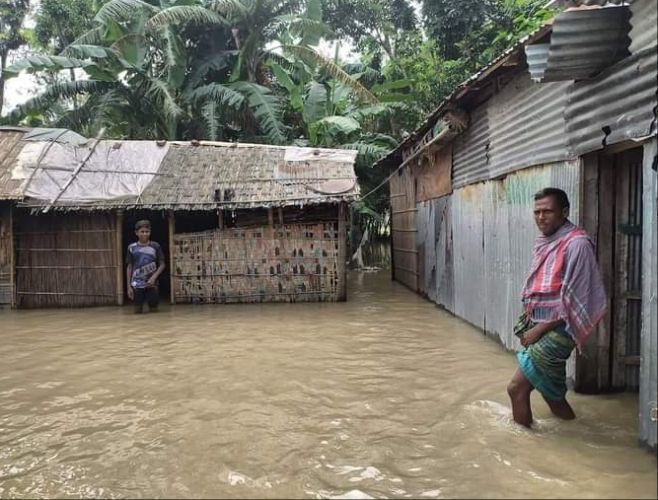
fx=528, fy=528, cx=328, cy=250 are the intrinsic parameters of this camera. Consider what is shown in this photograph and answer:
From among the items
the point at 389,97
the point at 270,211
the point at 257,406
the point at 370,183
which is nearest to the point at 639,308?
the point at 257,406

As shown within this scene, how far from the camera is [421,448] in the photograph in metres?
3.41

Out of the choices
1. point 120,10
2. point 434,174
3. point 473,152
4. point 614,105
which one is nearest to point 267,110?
point 120,10

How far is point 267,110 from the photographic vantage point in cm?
1318

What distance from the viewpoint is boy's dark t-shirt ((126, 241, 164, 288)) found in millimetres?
9070

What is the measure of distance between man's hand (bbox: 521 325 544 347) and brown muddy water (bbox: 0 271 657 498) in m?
0.63

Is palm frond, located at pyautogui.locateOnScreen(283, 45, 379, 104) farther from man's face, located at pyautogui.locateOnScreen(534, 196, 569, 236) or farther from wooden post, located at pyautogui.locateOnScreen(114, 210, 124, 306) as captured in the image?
man's face, located at pyautogui.locateOnScreen(534, 196, 569, 236)

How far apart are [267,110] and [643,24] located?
35.2ft

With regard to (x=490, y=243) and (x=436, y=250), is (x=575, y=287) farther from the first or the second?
(x=436, y=250)

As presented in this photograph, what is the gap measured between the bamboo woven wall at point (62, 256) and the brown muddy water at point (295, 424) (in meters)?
3.37

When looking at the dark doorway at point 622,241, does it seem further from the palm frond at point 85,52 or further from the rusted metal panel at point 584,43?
the palm frond at point 85,52

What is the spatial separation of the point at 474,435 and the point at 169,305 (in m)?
7.72

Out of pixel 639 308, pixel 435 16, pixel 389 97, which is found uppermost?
pixel 435 16

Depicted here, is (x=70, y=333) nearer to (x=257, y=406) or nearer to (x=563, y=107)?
(x=257, y=406)

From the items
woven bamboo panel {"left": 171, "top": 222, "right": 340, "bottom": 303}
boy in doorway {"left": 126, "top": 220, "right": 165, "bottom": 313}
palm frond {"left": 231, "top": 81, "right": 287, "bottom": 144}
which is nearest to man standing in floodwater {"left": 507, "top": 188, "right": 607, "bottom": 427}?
woven bamboo panel {"left": 171, "top": 222, "right": 340, "bottom": 303}
